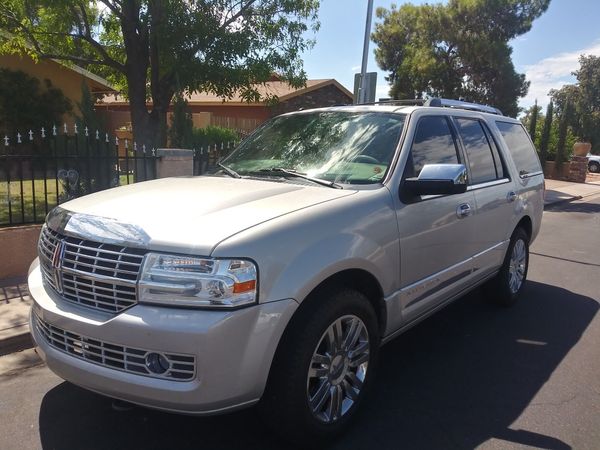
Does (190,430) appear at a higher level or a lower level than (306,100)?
lower

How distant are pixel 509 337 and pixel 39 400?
3.71 metres

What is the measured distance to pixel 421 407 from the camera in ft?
11.3

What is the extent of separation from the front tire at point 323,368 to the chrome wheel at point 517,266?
275cm

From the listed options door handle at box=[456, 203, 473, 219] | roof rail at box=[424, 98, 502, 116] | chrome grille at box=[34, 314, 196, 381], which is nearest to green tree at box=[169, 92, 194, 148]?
roof rail at box=[424, 98, 502, 116]

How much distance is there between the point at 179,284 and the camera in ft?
8.04

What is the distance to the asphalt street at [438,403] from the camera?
10.0 feet

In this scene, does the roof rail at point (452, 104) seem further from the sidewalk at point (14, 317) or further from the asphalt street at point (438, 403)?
the sidewalk at point (14, 317)

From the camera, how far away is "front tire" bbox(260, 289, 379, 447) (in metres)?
2.66

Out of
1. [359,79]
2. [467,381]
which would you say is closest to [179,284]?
[467,381]

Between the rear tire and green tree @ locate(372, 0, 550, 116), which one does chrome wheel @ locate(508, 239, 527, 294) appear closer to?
the rear tire

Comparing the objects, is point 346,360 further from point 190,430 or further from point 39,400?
point 39,400

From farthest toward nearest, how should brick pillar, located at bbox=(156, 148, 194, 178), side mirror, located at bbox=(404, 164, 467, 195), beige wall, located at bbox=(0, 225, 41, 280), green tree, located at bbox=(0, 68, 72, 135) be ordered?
green tree, located at bbox=(0, 68, 72, 135), brick pillar, located at bbox=(156, 148, 194, 178), beige wall, located at bbox=(0, 225, 41, 280), side mirror, located at bbox=(404, 164, 467, 195)

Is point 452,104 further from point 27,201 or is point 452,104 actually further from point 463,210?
point 27,201

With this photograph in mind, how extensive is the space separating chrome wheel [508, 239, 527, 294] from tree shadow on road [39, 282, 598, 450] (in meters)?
0.64
